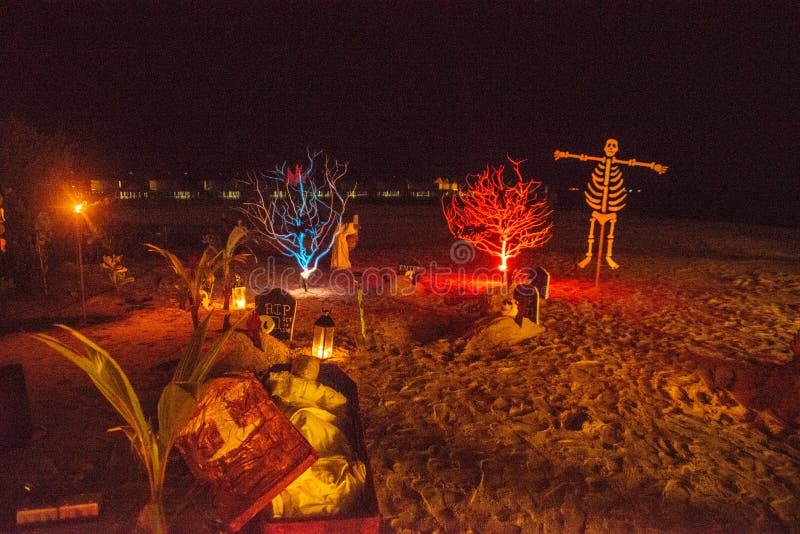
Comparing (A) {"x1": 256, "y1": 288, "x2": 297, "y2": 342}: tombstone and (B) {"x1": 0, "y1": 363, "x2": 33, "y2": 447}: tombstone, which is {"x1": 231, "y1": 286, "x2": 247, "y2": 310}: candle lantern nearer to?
(A) {"x1": 256, "y1": 288, "x2": 297, "y2": 342}: tombstone

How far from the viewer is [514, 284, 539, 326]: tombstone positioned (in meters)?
8.26

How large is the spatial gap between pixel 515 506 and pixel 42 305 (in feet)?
31.7

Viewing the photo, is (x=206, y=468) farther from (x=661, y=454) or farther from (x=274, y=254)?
(x=274, y=254)

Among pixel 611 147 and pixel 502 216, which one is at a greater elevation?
pixel 611 147

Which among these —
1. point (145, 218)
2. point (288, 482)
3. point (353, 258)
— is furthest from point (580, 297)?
point (145, 218)

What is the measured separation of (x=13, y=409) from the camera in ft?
13.9

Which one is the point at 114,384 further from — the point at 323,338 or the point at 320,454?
the point at 323,338

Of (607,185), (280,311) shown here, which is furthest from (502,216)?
(280,311)

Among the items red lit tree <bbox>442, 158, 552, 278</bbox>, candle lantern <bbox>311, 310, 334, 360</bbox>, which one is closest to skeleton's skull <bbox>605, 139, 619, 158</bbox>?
red lit tree <bbox>442, 158, 552, 278</bbox>

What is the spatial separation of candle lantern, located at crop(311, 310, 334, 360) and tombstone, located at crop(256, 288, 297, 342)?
689 mm

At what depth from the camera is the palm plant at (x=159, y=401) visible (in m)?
2.89

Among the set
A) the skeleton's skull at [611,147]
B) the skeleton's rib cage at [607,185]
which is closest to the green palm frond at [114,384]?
the skeleton's rib cage at [607,185]

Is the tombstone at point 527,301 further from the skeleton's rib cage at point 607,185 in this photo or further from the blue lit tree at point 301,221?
the blue lit tree at point 301,221

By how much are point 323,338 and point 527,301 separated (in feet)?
11.6
